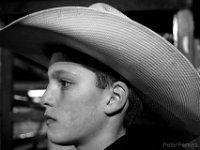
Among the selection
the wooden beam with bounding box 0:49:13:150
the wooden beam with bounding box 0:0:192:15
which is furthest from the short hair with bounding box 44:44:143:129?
the wooden beam with bounding box 0:49:13:150

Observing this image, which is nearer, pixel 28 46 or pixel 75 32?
pixel 75 32

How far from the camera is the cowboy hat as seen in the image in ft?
3.25

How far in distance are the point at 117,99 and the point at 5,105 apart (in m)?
1.24

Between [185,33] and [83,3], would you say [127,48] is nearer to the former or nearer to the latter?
[83,3]

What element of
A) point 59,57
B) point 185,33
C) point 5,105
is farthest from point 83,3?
point 5,105

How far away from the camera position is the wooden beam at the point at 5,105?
2.13 meters

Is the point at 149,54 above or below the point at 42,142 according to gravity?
above

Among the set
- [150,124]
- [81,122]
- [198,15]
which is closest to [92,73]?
[81,122]

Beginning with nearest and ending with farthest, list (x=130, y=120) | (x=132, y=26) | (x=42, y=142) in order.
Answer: (x=132, y=26)
(x=130, y=120)
(x=42, y=142)

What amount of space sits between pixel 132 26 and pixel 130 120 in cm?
43

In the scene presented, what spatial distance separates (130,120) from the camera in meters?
1.25

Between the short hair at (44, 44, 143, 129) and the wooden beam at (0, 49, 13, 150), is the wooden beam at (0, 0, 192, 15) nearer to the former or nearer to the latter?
the wooden beam at (0, 49, 13, 150)

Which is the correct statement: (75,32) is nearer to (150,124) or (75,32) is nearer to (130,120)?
(130,120)

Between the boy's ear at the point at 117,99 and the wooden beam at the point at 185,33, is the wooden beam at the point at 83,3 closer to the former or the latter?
the wooden beam at the point at 185,33
